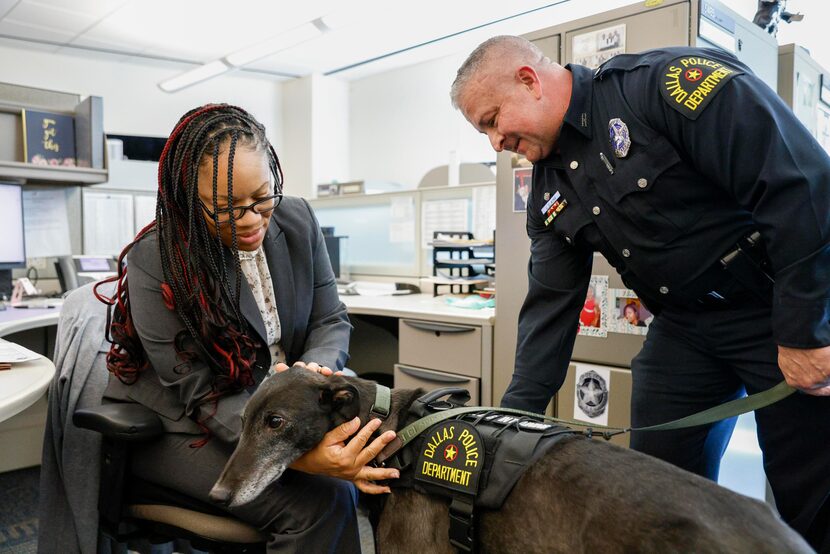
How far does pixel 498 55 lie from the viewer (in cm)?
128

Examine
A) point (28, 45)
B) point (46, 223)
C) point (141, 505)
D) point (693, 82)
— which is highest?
point (28, 45)

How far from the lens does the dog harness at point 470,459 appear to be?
3.33 feet

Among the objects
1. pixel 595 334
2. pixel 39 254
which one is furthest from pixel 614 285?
pixel 39 254

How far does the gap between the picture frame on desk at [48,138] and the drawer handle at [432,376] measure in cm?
193

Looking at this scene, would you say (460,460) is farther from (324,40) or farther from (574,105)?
(324,40)

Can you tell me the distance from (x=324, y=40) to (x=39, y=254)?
13.7 feet

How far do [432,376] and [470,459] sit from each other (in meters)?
1.34

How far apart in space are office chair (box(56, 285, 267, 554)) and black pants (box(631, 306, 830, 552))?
90 cm

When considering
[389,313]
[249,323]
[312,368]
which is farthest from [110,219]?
[312,368]

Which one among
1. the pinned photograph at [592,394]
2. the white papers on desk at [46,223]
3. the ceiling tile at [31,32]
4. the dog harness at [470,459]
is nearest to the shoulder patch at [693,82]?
the dog harness at [470,459]

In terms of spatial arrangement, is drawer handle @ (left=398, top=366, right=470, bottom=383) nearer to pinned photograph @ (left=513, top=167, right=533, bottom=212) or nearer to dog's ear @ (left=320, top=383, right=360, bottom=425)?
pinned photograph @ (left=513, top=167, right=533, bottom=212)

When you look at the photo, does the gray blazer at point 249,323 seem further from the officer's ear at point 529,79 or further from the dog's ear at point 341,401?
the officer's ear at point 529,79

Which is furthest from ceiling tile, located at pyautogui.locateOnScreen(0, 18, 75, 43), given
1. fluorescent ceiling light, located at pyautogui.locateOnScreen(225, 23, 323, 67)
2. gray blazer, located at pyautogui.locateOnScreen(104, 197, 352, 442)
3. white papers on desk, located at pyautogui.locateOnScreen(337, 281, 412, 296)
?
gray blazer, located at pyautogui.locateOnScreen(104, 197, 352, 442)

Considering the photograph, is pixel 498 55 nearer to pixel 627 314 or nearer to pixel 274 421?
pixel 274 421
